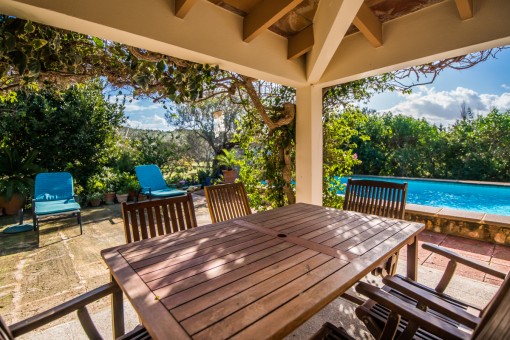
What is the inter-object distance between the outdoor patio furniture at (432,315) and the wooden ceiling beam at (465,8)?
6.75 ft

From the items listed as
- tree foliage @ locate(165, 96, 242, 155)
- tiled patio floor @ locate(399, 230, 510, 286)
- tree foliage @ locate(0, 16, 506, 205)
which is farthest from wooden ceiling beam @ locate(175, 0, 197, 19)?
tree foliage @ locate(165, 96, 242, 155)

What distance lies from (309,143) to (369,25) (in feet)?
5.11

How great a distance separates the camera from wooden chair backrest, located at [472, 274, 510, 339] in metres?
0.70

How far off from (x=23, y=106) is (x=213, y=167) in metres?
5.28

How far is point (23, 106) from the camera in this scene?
553cm

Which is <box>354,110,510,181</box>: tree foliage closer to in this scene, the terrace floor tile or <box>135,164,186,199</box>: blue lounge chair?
the terrace floor tile

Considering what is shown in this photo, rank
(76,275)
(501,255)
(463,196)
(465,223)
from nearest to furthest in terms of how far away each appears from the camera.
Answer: (76,275) < (501,255) < (465,223) < (463,196)

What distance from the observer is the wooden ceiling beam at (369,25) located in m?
2.41

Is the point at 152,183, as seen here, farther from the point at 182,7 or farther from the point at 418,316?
the point at 418,316

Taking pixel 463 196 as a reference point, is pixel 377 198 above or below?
above

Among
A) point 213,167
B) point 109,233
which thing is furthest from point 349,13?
point 213,167

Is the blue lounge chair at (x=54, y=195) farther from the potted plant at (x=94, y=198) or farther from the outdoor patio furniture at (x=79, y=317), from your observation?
the outdoor patio furniture at (x=79, y=317)

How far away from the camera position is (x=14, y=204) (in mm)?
5316

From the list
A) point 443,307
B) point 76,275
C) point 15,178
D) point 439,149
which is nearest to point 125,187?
point 15,178
